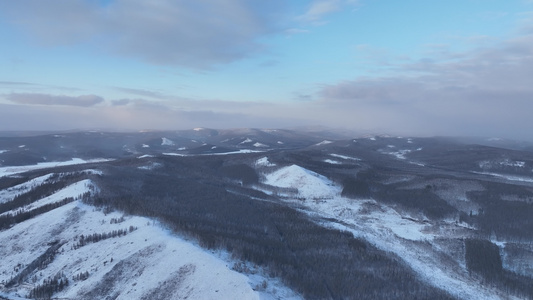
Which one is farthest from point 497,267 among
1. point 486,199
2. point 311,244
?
point 486,199

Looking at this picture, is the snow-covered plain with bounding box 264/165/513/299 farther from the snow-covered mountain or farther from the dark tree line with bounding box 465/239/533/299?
the dark tree line with bounding box 465/239/533/299

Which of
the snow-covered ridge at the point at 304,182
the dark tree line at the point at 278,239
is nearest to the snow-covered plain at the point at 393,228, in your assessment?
the snow-covered ridge at the point at 304,182

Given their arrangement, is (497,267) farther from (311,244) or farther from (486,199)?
(486,199)

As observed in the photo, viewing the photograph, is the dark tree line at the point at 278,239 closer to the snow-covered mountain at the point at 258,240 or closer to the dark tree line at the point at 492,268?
the snow-covered mountain at the point at 258,240

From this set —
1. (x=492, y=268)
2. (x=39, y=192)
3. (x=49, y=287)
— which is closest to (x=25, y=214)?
(x=39, y=192)

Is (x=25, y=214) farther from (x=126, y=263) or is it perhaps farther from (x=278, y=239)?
(x=278, y=239)

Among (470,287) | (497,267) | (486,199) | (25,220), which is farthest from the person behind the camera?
(486,199)
